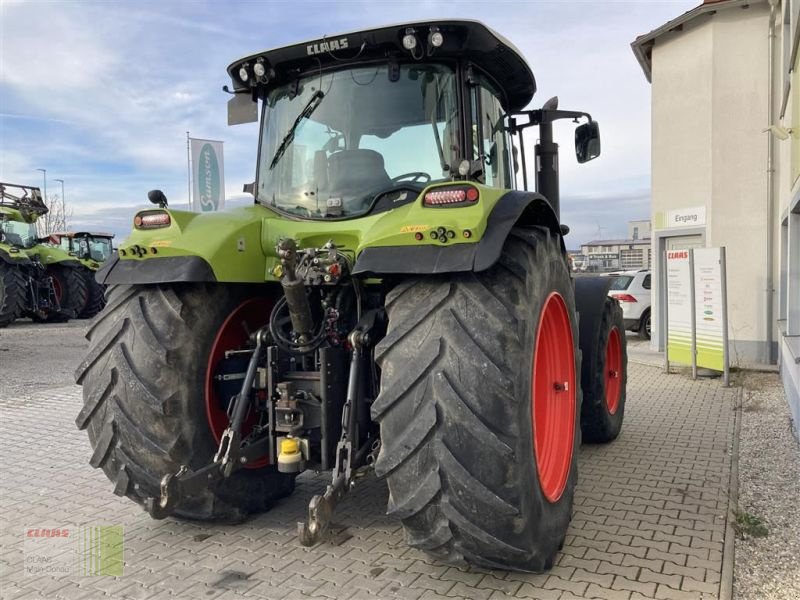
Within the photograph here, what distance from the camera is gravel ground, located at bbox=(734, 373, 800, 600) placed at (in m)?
3.20

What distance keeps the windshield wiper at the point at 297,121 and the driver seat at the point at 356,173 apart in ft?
1.12

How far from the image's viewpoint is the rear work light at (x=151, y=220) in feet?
11.2

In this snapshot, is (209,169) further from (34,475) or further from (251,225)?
(251,225)

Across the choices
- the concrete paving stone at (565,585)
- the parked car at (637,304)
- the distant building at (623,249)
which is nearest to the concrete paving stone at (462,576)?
the concrete paving stone at (565,585)

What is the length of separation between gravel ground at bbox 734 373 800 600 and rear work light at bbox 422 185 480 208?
225 cm

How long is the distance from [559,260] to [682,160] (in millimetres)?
8862

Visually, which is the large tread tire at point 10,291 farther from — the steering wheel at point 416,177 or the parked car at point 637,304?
the steering wheel at point 416,177

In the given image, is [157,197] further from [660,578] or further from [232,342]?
[660,578]

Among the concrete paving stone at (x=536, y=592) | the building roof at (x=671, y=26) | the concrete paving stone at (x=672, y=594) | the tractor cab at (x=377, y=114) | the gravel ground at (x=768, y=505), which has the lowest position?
the gravel ground at (x=768, y=505)

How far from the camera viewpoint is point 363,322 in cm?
338

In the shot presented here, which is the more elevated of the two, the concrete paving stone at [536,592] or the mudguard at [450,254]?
the mudguard at [450,254]

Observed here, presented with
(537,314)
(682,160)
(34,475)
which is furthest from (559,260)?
(682,160)

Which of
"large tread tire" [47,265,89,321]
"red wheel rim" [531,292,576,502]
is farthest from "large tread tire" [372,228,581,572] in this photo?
"large tread tire" [47,265,89,321]

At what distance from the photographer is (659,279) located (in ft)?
38.8
